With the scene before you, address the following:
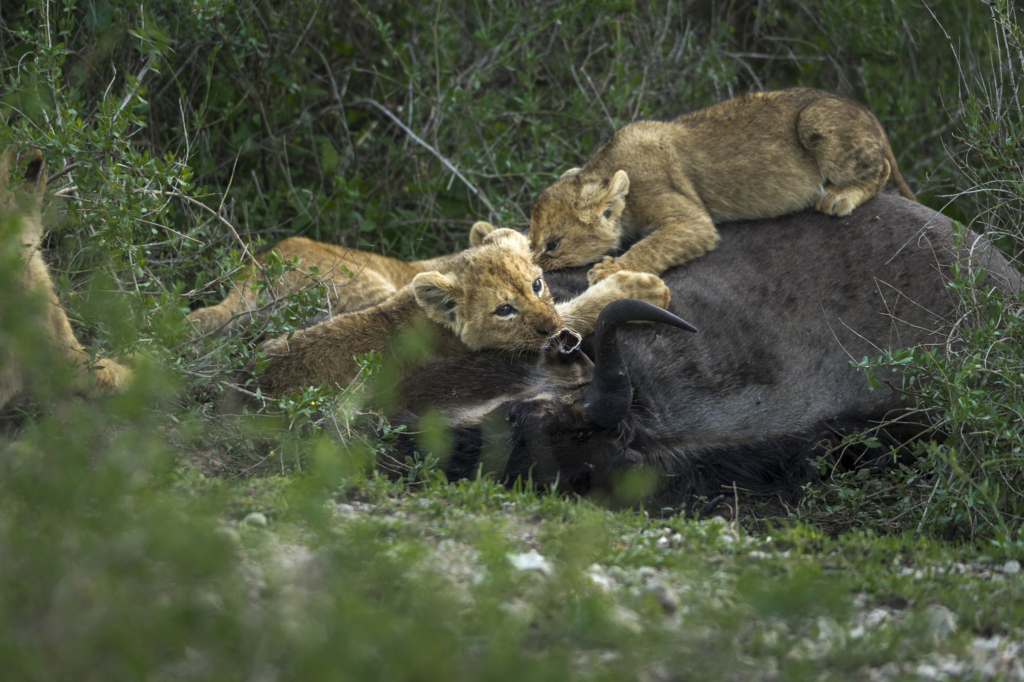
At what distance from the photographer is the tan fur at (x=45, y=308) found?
3.25m

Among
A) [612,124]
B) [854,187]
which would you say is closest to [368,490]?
[854,187]

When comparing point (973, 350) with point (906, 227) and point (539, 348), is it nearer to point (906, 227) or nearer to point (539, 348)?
point (906, 227)

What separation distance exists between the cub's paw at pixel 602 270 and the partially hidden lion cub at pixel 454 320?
24 centimetres

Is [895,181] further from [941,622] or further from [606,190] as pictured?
[941,622]

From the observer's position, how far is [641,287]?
13.9ft

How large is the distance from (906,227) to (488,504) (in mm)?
2783

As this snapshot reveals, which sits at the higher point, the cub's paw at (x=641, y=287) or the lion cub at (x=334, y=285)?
the cub's paw at (x=641, y=287)

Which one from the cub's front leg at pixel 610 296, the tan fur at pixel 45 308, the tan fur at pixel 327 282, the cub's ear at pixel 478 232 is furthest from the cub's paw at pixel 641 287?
the tan fur at pixel 45 308

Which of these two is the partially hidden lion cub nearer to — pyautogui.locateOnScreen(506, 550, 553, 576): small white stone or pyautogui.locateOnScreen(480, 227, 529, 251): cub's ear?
pyautogui.locateOnScreen(480, 227, 529, 251): cub's ear

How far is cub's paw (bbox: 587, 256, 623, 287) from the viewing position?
14.8 ft

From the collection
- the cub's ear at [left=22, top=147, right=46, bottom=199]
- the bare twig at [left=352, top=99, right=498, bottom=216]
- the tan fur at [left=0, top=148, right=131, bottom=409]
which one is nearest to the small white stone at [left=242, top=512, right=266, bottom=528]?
the tan fur at [left=0, top=148, right=131, bottom=409]

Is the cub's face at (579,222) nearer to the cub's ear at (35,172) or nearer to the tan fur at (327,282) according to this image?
the tan fur at (327,282)

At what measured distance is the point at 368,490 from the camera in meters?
3.34

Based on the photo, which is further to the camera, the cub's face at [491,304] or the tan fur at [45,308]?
the cub's face at [491,304]
